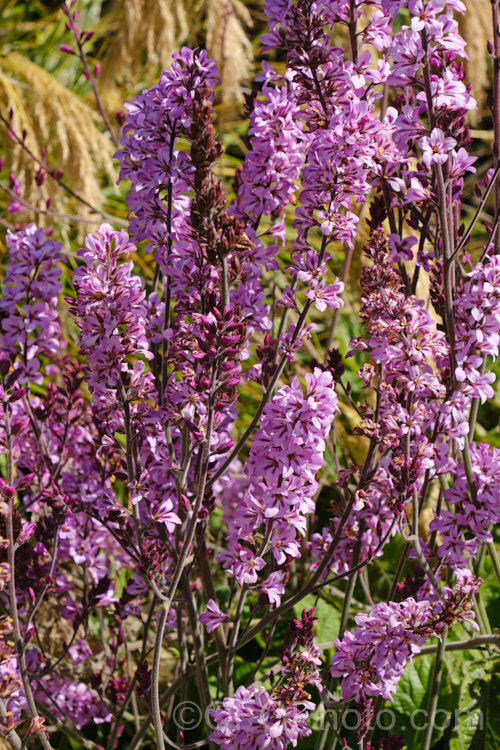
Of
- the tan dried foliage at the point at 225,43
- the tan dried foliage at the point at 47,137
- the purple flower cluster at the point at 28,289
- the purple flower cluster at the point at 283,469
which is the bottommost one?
the purple flower cluster at the point at 283,469

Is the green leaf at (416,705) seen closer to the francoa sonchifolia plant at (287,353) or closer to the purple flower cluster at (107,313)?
the francoa sonchifolia plant at (287,353)

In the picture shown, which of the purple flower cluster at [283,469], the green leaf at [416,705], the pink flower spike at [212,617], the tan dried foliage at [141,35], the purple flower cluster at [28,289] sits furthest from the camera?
→ the tan dried foliage at [141,35]

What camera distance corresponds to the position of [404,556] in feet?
4.68

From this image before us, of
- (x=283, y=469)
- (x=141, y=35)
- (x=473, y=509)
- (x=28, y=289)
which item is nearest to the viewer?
(x=283, y=469)

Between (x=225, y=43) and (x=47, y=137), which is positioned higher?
(x=225, y=43)

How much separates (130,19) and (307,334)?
2.46 metres

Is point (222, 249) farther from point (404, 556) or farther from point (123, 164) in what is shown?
point (404, 556)

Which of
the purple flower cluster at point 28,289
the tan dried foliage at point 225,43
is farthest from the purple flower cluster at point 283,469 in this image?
the tan dried foliage at point 225,43

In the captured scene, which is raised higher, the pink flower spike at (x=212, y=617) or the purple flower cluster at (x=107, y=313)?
the purple flower cluster at (x=107, y=313)

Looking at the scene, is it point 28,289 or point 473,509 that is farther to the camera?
point 28,289

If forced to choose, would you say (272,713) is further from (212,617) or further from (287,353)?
(287,353)

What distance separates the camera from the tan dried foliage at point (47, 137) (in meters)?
3.06

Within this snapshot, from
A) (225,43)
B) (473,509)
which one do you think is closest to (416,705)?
(473,509)

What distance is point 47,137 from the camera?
3.58 m
